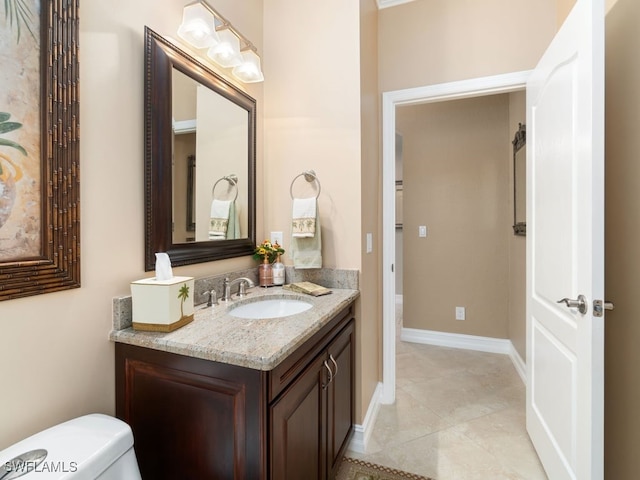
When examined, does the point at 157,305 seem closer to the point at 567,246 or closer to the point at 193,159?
the point at 193,159

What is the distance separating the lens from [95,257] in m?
1.01

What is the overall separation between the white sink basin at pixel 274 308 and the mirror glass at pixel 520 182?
1860 millimetres

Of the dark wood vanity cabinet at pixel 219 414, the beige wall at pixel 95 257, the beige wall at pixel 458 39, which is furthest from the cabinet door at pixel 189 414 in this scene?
the beige wall at pixel 458 39

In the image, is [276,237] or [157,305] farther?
[276,237]

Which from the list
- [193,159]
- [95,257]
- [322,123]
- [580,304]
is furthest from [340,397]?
[322,123]

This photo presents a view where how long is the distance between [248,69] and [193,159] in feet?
1.91

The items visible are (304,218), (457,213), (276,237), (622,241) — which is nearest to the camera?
(622,241)

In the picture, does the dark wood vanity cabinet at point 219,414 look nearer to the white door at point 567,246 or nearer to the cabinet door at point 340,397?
the cabinet door at point 340,397

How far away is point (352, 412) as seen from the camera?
1.71m

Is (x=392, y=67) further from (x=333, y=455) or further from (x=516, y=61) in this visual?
(x=333, y=455)

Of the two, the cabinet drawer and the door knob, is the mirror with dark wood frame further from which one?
the door knob

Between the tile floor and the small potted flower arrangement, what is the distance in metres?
1.01

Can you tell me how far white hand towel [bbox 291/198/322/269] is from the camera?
66.8 inches

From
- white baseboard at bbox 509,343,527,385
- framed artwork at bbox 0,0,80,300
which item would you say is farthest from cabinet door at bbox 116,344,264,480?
white baseboard at bbox 509,343,527,385
